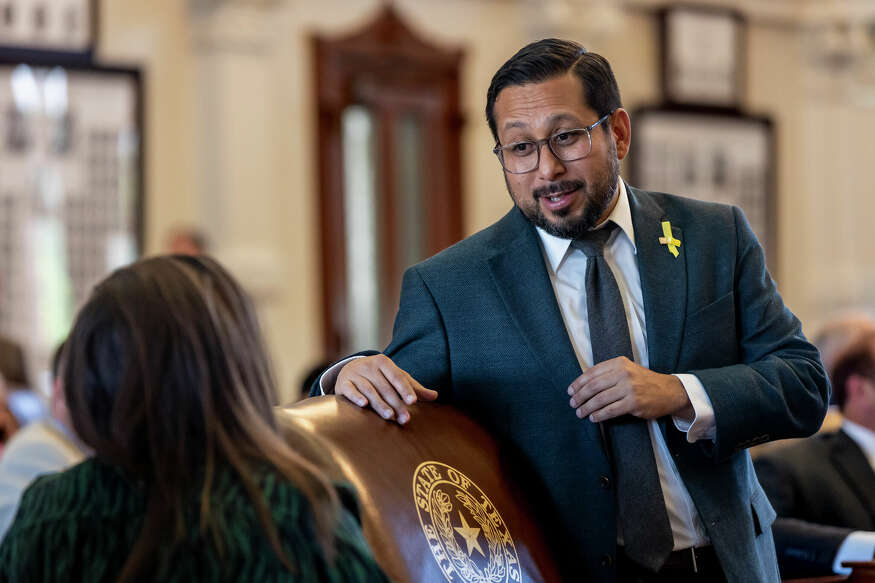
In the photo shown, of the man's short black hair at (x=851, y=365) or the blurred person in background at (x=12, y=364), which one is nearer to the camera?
the man's short black hair at (x=851, y=365)

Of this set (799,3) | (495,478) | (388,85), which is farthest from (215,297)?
(799,3)

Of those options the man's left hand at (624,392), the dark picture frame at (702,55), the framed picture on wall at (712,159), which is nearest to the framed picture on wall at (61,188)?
the framed picture on wall at (712,159)

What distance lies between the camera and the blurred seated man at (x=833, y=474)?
324 cm

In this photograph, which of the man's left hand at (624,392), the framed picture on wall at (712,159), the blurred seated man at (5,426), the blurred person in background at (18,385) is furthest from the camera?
the framed picture on wall at (712,159)

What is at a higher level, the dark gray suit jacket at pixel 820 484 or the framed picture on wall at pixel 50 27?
the framed picture on wall at pixel 50 27

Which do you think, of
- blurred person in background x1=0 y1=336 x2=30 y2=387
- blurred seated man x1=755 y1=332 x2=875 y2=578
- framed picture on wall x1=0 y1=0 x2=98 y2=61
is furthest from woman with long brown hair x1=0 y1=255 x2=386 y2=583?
framed picture on wall x1=0 y1=0 x2=98 y2=61

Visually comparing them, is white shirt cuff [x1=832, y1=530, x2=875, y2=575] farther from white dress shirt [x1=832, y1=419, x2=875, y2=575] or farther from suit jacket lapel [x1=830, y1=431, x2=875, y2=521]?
suit jacket lapel [x1=830, y1=431, x2=875, y2=521]

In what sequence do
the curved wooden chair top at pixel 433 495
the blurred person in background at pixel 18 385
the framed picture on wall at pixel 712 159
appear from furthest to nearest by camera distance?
1. the framed picture on wall at pixel 712 159
2. the blurred person in background at pixel 18 385
3. the curved wooden chair top at pixel 433 495

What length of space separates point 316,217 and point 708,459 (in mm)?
4430

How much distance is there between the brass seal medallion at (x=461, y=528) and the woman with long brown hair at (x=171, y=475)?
0.47 meters

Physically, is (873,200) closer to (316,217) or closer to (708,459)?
(316,217)

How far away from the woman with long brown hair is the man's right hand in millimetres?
→ 571

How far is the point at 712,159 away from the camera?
7699 mm

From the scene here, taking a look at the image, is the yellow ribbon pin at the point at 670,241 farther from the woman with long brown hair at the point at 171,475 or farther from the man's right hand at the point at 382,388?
the woman with long brown hair at the point at 171,475
